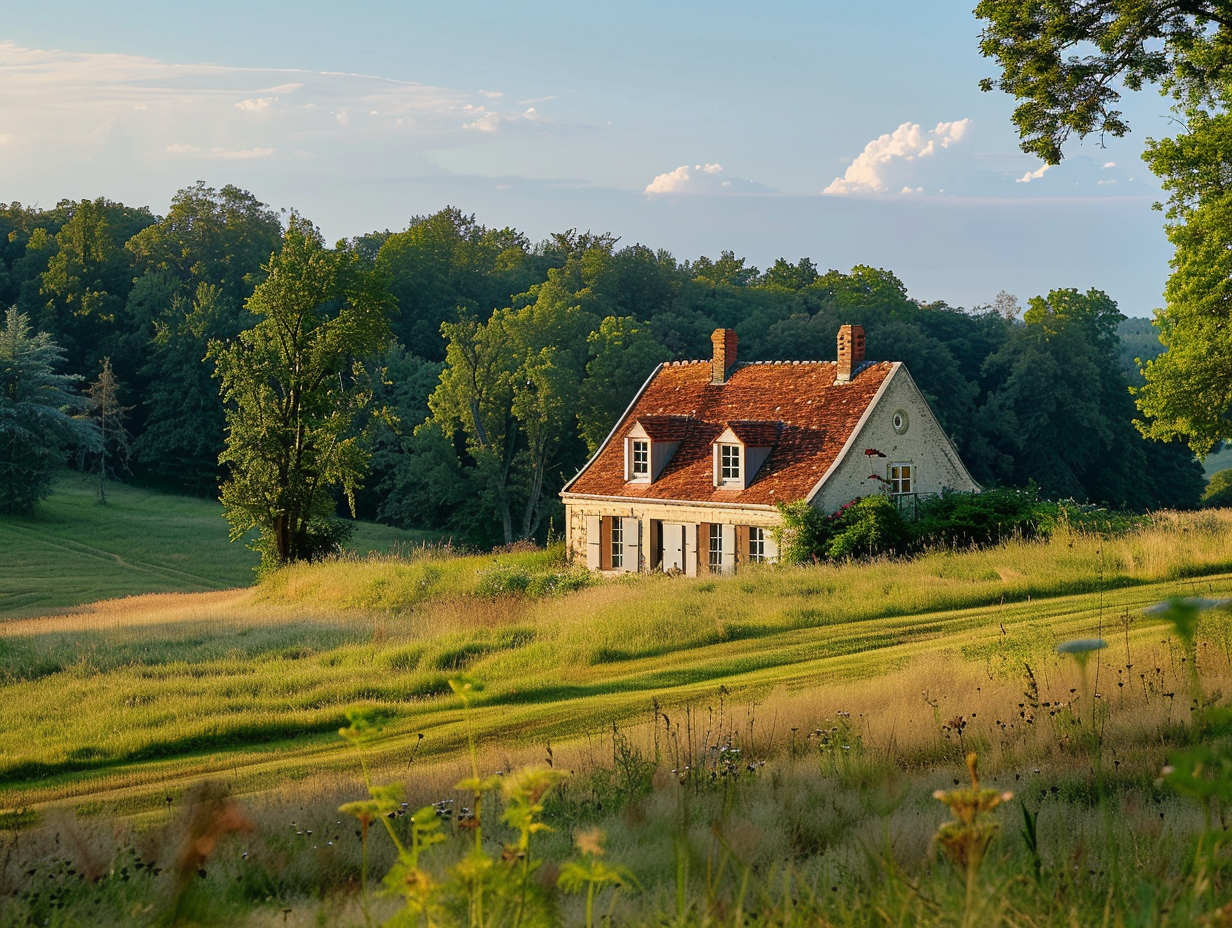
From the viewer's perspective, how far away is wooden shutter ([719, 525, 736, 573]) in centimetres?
3244

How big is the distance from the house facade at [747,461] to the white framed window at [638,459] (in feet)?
0.15

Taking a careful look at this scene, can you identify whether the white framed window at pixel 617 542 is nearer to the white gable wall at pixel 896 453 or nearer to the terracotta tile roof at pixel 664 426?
the terracotta tile roof at pixel 664 426

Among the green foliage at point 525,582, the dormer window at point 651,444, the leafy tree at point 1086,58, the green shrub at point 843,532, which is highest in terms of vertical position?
the leafy tree at point 1086,58

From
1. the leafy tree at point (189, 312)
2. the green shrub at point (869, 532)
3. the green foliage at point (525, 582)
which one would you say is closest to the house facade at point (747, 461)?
the green shrub at point (869, 532)

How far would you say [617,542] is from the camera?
119 ft

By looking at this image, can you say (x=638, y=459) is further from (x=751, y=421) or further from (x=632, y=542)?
(x=751, y=421)

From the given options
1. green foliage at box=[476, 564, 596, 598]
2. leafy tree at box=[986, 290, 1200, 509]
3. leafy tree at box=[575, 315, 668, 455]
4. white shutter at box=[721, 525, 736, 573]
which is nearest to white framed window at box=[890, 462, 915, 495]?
white shutter at box=[721, 525, 736, 573]

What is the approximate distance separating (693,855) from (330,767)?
753 cm

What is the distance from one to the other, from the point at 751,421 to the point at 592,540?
6.52 metres

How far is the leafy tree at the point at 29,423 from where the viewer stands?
55.0 metres

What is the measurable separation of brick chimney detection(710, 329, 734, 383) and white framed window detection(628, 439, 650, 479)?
4.05 metres

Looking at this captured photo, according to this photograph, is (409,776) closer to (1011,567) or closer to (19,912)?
(19,912)

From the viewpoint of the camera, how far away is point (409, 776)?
9992 mm

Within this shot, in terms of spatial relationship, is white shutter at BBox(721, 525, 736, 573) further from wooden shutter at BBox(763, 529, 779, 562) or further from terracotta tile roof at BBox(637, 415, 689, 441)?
terracotta tile roof at BBox(637, 415, 689, 441)
